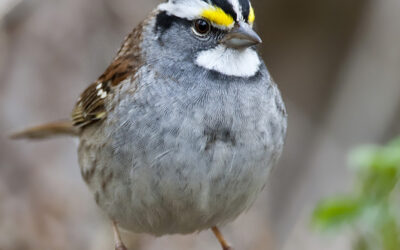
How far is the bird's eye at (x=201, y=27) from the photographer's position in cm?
344

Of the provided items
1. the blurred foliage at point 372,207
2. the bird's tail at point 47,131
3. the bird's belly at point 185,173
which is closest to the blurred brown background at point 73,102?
the bird's tail at point 47,131

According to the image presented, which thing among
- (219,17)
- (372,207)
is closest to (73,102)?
(219,17)

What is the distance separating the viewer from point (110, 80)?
3.75 m

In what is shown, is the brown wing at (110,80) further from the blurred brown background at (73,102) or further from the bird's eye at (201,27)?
the blurred brown background at (73,102)

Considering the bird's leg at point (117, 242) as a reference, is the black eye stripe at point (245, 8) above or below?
above

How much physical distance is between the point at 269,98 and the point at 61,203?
1673mm

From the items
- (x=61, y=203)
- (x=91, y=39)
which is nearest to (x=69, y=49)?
(x=91, y=39)

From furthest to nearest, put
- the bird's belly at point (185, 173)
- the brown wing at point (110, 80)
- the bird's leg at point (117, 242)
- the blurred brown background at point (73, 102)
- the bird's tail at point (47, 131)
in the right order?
the blurred brown background at point (73, 102) < the bird's tail at point (47, 131) < the bird's leg at point (117, 242) < the brown wing at point (110, 80) < the bird's belly at point (185, 173)

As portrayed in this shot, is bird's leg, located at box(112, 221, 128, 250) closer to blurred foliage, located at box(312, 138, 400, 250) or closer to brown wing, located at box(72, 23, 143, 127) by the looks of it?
brown wing, located at box(72, 23, 143, 127)

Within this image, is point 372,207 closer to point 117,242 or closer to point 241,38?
point 241,38

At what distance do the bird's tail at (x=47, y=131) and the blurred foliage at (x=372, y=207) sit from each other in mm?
1570

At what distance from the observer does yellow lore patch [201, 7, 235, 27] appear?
3.38m

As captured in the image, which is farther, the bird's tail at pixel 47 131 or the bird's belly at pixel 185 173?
the bird's tail at pixel 47 131

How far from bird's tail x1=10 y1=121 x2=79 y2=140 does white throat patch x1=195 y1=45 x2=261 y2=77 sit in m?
1.21
